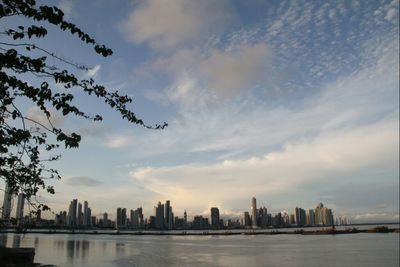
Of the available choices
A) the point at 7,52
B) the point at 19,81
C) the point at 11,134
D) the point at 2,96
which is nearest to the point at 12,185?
the point at 11,134

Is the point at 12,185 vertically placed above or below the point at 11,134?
below

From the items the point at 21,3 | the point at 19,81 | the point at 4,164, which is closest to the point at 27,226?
the point at 4,164

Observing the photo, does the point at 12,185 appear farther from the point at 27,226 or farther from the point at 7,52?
the point at 7,52

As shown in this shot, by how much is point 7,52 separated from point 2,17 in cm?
60

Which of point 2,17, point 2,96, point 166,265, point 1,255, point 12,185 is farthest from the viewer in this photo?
point 166,265

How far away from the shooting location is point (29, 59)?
23.2 feet

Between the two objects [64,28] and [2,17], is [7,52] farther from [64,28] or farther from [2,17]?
[64,28]

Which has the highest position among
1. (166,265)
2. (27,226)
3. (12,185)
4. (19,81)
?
(19,81)

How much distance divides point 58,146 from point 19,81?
3.30 m

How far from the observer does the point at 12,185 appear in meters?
10.0

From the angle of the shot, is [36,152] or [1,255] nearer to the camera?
[36,152]

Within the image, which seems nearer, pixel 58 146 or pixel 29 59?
pixel 29 59

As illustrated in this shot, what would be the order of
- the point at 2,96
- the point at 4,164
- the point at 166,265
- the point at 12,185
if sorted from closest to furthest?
the point at 2,96, the point at 4,164, the point at 12,185, the point at 166,265

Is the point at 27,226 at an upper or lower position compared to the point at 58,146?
lower
